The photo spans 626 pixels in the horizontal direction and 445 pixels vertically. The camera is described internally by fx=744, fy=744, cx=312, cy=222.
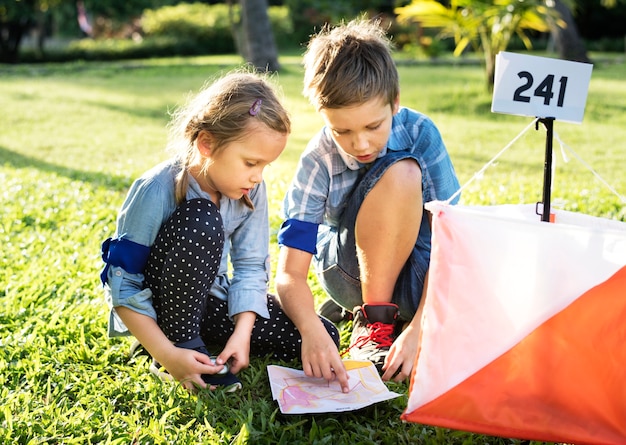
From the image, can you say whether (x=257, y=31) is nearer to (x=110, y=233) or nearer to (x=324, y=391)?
(x=110, y=233)

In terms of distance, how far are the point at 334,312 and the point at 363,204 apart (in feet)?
1.63

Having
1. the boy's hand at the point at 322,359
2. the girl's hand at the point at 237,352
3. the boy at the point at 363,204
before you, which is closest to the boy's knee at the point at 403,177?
the boy at the point at 363,204

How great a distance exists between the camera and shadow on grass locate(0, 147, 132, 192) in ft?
13.2

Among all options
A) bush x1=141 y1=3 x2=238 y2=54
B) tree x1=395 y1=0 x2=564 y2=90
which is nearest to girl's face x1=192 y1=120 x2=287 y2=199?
tree x1=395 y1=0 x2=564 y2=90

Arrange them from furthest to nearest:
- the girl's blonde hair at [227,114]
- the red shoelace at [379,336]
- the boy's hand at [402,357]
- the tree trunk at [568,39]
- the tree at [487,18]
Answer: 1. the tree trunk at [568,39]
2. the tree at [487,18]
3. the red shoelace at [379,336]
4. the boy's hand at [402,357]
5. the girl's blonde hair at [227,114]

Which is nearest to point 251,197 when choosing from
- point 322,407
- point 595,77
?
point 322,407

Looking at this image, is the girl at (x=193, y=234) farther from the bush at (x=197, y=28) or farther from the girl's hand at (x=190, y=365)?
the bush at (x=197, y=28)

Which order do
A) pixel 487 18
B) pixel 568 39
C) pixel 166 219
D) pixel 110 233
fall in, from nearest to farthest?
pixel 166 219
pixel 110 233
pixel 487 18
pixel 568 39

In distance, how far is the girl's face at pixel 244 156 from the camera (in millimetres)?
1820

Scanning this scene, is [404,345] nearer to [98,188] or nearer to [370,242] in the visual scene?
[370,242]

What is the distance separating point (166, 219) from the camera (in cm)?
190

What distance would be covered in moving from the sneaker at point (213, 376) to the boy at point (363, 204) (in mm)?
189

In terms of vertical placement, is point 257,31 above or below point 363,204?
above

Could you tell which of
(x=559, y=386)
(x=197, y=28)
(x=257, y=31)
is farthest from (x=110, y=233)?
(x=197, y=28)
